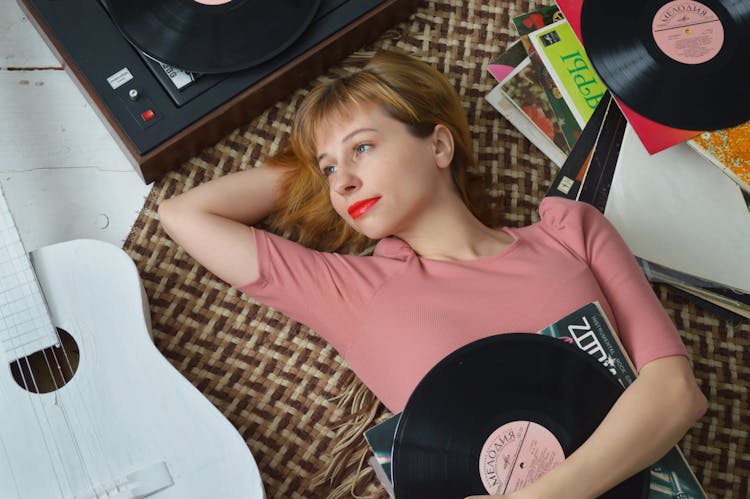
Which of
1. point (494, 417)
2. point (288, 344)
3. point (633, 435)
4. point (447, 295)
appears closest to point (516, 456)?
point (494, 417)

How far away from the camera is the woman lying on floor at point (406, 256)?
3.86 ft

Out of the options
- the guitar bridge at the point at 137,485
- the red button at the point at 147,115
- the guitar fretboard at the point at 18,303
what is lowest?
the guitar bridge at the point at 137,485

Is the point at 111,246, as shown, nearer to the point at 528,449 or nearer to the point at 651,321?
the point at 528,449

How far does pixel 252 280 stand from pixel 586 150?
0.65 metres

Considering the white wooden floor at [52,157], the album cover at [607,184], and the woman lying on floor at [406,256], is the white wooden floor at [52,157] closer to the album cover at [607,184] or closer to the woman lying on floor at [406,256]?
the woman lying on floor at [406,256]

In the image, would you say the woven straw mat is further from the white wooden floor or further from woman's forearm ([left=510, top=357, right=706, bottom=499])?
woman's forearm ([left=510, top=357, right=706, bottom=499])

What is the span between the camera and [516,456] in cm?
107

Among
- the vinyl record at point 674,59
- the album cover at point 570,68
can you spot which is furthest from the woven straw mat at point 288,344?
the vinyl record at point 674,59

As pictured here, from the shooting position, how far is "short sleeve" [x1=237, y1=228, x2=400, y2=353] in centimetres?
123

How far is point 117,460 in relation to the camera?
1.14m

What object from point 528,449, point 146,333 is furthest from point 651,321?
point 146,333

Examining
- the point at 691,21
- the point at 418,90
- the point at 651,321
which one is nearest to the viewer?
the point at 651,321

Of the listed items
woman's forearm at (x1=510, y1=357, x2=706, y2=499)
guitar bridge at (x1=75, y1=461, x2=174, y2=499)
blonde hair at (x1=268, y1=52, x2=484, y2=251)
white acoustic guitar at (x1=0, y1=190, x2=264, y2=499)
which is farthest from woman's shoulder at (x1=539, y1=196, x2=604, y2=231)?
guitar bridge at (x1=75, y1=461, x2=174, y2=499)

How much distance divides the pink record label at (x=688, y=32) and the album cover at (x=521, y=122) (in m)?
0.25
